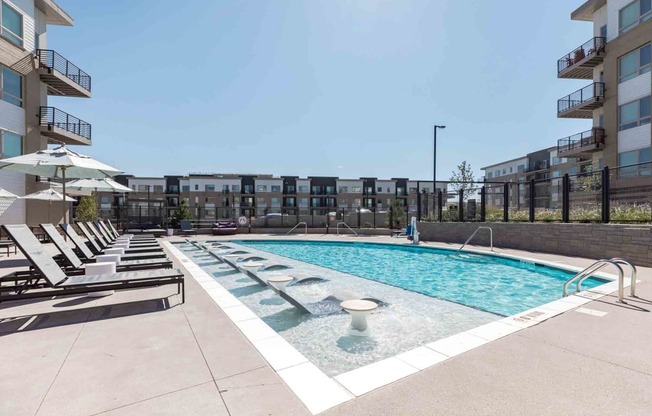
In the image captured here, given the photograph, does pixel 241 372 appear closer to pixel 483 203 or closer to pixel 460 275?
pixel 460 275

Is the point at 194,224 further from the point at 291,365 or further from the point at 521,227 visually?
the point at 291,365

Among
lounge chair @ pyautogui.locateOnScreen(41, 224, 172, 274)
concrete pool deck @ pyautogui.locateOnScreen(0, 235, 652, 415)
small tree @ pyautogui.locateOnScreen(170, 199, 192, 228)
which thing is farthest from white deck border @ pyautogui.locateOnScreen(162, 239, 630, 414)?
small tree @ pyautogui.locateOnScreen(170, 199, 192, 228)

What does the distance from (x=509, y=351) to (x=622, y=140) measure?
22876 mm

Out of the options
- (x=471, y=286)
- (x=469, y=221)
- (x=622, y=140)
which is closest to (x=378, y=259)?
(x=471, y=286)

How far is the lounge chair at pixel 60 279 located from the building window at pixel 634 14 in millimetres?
26424

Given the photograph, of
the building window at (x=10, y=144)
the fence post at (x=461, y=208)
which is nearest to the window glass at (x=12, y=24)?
the building window at (x=10, y=144)

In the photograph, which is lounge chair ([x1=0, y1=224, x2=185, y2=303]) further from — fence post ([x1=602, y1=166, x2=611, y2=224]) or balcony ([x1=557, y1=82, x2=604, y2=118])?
balcony ([x1=557, y1=82, x2=604, y2=118])

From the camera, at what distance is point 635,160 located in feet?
58.2

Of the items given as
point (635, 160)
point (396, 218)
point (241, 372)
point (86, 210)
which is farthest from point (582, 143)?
point (86, 210)

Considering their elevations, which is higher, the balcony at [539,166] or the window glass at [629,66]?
the window glass at [629,66]

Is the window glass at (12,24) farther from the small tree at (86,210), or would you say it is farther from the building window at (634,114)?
the building window at (634,114)

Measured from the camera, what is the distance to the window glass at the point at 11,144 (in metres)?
15.5

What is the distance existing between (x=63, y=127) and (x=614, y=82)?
3380 cm

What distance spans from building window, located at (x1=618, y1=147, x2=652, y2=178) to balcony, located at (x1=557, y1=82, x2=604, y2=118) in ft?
13.1
